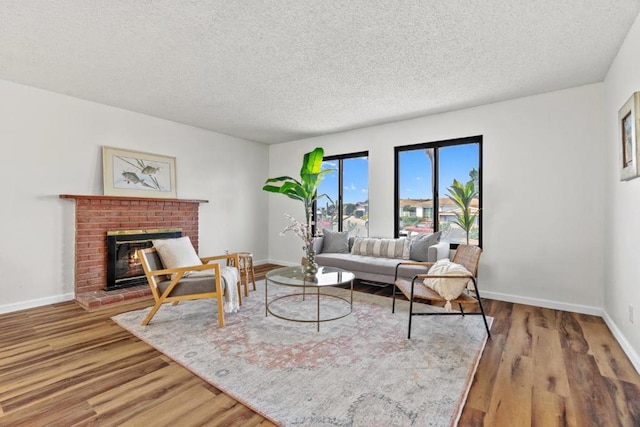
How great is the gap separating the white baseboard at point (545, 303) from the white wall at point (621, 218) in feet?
0.57

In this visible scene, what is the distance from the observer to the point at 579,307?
356 cm

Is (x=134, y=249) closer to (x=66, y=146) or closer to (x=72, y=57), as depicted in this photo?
(x=66, y=146)

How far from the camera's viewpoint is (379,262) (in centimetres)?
432

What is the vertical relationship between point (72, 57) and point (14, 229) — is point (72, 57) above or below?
above

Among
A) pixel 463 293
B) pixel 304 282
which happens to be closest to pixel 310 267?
pixel 304 282

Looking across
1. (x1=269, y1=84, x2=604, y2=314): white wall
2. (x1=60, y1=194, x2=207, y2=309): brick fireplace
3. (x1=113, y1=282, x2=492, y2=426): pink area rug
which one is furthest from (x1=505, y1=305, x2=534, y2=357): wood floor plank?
(x1=60, y1=194, x2=207, y2=309): brick fireplace

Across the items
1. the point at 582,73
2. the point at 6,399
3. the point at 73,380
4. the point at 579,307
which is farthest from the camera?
the point at 579,307

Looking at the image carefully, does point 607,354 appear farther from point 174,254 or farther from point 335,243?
point 174,254

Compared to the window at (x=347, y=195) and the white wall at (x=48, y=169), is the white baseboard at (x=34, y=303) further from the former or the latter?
the window at (x=347, y=195)

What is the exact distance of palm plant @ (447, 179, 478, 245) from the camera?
4160 mm

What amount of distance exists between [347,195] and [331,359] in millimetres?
3808

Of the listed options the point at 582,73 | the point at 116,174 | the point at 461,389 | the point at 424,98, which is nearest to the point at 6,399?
the point at 461,389

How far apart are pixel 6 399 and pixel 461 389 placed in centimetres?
283

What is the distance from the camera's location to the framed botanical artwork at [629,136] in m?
2.27
